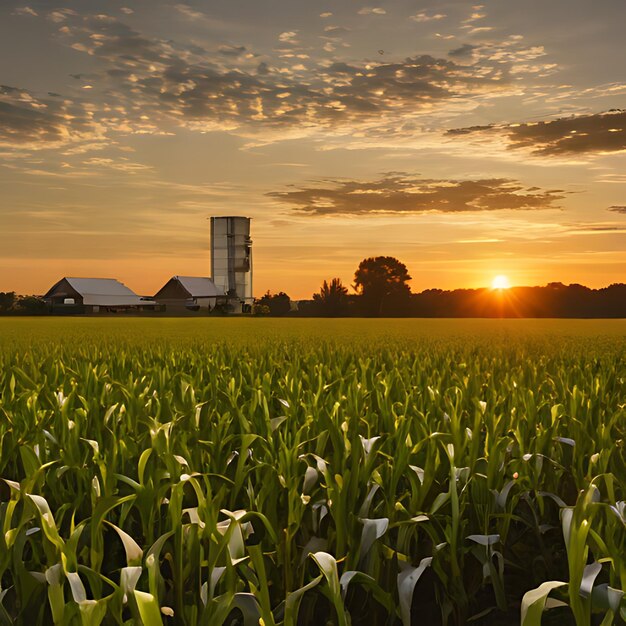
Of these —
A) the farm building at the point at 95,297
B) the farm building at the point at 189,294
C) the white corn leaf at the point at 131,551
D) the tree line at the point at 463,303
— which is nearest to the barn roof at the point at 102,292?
the farm building at the point at 95,297

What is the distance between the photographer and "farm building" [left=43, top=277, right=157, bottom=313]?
7919 cm

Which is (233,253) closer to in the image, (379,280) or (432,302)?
(379,280)

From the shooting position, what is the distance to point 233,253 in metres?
75.6

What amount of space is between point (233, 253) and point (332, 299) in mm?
13025

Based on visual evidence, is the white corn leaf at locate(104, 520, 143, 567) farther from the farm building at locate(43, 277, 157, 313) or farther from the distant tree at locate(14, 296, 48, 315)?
the farm building at locate(43, 277, 157, 313)

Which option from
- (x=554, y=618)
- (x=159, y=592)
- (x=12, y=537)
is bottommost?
(x=554, y=618)

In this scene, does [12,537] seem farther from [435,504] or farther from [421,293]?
[421,293]

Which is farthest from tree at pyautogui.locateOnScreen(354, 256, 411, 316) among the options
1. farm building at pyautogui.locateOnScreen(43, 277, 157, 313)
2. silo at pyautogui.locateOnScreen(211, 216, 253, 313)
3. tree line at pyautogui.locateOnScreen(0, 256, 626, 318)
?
farm building at pyautogui.locateOnScreen(43, 277, 157, 313)

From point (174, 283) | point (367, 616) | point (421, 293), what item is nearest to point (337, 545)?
point (367, 616)

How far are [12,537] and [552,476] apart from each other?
6.72 ft

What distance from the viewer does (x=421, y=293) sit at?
6378cm

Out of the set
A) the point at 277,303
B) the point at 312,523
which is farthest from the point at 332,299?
the point at 312,523

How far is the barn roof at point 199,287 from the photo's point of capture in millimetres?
78256

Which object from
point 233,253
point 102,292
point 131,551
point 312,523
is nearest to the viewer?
point 131,551
